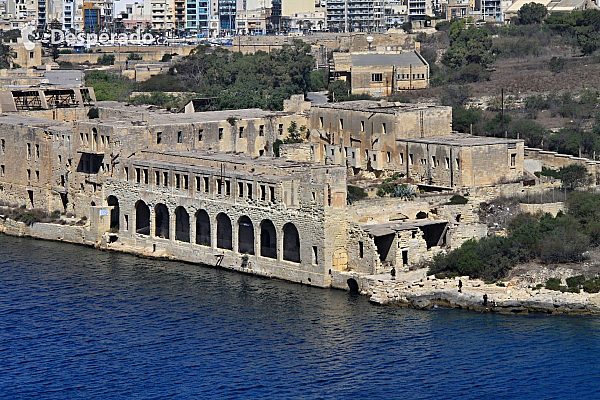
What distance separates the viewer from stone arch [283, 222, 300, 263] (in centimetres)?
6075

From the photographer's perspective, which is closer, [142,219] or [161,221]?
[161,221]

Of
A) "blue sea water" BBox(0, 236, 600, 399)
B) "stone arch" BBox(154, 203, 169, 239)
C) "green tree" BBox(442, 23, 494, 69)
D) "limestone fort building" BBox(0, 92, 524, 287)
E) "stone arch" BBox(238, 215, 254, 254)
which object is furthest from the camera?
"green tree" BBox(442, 23, 494, 69)

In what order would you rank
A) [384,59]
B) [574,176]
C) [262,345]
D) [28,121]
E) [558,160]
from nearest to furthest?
[262,345] → [574,176] → [558,160] → [28,121] → [384,59]

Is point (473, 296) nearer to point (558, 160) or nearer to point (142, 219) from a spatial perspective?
point (558, 160)

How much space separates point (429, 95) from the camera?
94.8 metres

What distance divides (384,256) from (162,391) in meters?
14.7

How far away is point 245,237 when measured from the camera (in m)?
63.4

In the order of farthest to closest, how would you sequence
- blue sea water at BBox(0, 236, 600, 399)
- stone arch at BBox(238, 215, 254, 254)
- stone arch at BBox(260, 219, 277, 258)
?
stone arch at BBox(238, 215, 254, 254) < stone arch at BBox(260, 219, 277, 258) < blue sea water at BBox(0, 236, 600, 399)

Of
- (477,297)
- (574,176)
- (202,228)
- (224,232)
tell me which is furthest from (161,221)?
(574,176)

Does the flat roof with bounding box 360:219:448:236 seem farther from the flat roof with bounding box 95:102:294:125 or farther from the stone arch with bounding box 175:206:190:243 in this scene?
the flat roof with bounding box 95:102:294:125

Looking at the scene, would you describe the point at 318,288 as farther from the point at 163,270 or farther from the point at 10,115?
the point at 10,115

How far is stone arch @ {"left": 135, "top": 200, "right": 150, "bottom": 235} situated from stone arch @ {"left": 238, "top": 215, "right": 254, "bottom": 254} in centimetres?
678

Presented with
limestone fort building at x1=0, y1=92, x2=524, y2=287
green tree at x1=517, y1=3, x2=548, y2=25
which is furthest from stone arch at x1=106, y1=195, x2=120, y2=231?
green tree at x1=517, y1=3, x2=548, y2=25

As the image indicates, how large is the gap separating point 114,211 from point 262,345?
20381 mm
